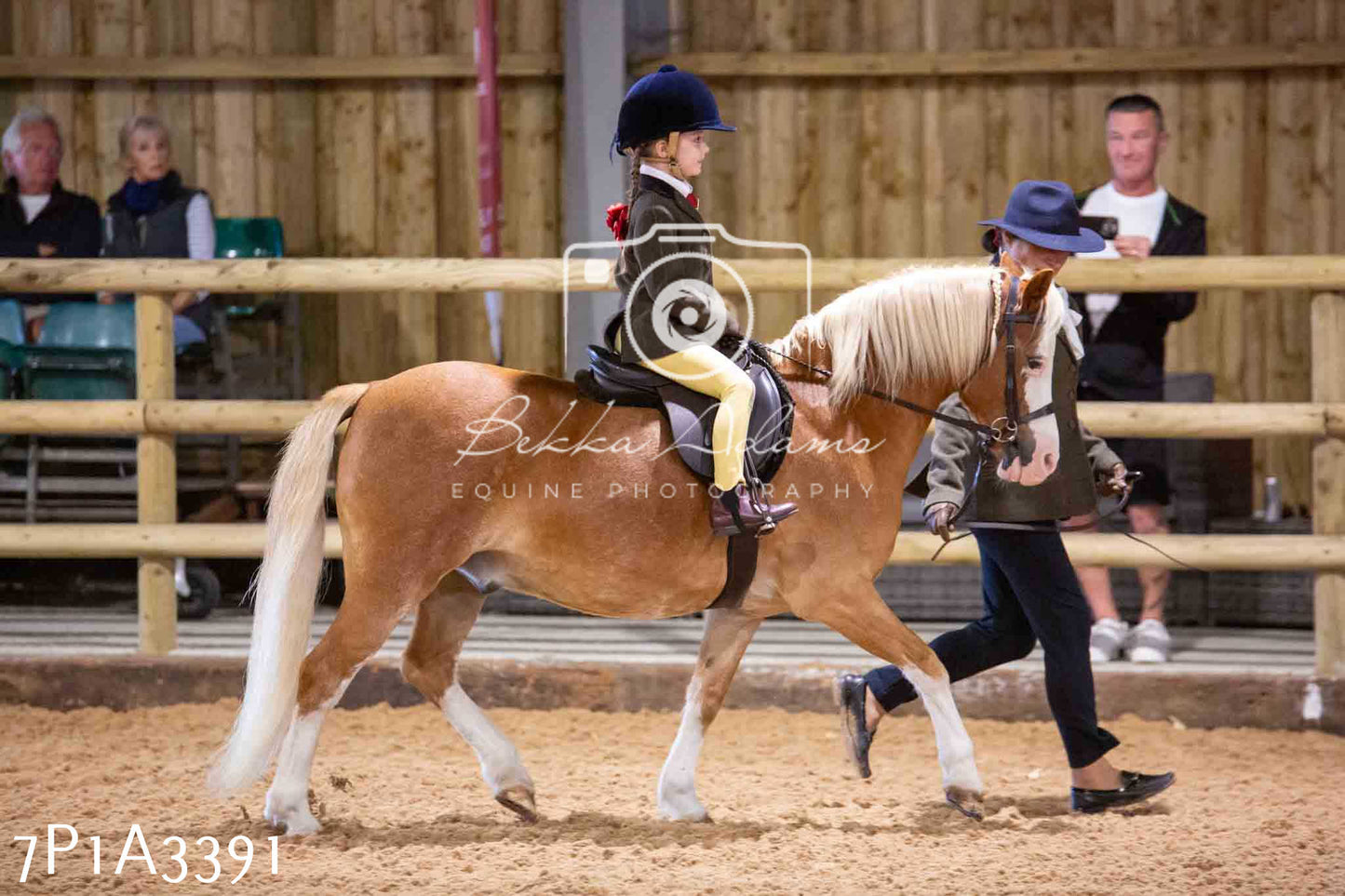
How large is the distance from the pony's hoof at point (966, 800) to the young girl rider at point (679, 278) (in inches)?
34.2

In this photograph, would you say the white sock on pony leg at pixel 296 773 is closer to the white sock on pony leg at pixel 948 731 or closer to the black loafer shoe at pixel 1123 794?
the white sock on pony leg at pixel 948 731

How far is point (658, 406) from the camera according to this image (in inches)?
155

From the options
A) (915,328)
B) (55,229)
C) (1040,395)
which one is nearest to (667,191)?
(915,328)

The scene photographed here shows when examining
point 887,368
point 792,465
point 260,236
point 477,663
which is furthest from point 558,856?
point 260,236

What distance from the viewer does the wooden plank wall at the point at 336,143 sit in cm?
924

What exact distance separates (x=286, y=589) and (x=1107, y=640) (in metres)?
3.43

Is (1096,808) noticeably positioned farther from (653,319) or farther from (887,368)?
(653,319)

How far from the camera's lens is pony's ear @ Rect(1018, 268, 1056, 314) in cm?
373

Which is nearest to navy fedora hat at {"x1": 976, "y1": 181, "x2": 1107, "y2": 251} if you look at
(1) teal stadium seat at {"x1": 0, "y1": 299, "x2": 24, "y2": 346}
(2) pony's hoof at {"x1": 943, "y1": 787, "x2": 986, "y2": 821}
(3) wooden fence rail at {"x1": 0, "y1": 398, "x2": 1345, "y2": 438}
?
(3) wooden fence rail at {"x1": 0, "y1": 398, "x2": 1345, "y2": 438}

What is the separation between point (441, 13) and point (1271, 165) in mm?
5201

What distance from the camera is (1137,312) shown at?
20.6 feet

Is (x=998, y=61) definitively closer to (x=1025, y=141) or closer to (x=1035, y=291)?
(x=1025, y=141)

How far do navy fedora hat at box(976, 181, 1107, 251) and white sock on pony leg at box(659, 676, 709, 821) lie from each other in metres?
1.55

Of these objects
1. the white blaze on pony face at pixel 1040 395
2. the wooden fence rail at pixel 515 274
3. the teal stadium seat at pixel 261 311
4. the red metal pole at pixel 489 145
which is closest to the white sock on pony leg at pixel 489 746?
the white blaze on pony face at pixel 1040 395
